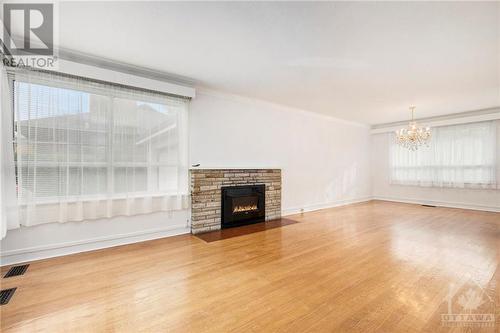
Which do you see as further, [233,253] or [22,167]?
[233,253]

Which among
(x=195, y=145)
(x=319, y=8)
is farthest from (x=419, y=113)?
(x=195, y=145)

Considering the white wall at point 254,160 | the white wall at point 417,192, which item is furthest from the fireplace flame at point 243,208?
the white wall at point 417,192

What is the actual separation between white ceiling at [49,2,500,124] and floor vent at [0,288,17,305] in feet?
9.32

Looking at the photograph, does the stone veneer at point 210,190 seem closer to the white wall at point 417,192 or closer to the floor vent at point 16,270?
the floor vent at point 16,270

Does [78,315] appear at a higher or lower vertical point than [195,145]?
lower

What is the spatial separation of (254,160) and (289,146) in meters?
1.22

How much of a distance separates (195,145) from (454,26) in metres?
3.93

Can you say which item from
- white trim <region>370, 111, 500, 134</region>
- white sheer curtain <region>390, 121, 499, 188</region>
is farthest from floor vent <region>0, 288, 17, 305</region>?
white trim <region>370, 111, 500, 134</region>

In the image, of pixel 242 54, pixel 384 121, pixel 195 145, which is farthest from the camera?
pixel 384 121

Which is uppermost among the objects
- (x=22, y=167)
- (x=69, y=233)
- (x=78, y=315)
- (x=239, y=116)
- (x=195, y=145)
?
(x=239, y=116)

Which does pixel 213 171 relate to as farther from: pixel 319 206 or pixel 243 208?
pixel 319 206

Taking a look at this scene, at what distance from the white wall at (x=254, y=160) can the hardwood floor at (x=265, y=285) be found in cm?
25

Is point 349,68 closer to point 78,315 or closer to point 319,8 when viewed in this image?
point 319,8

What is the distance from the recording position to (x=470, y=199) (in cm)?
624
